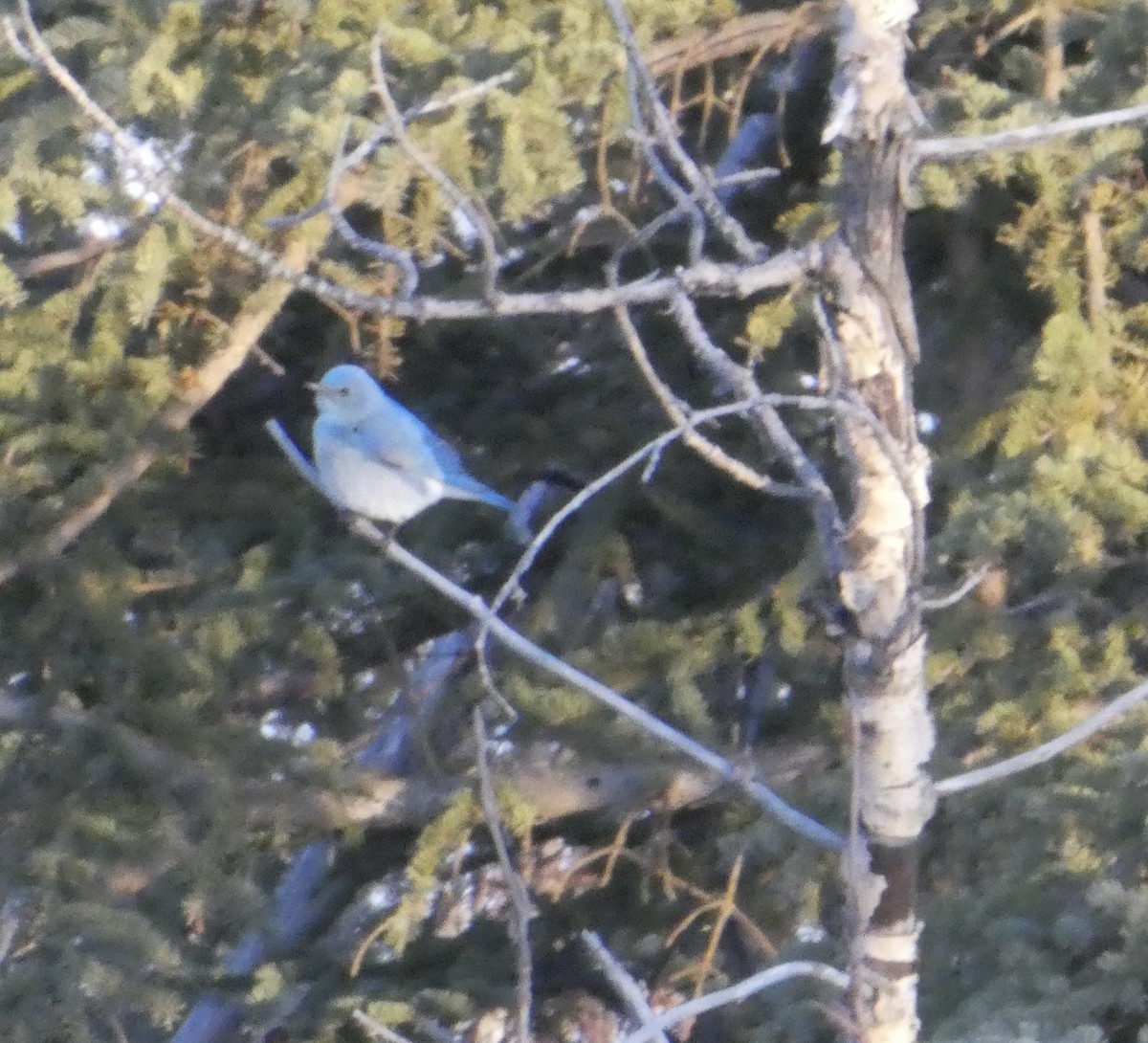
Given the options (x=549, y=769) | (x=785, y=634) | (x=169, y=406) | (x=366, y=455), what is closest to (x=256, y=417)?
(x=366, y=455)

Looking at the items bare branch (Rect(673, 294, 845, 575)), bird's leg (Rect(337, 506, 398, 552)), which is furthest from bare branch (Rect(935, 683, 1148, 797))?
bird's leg (Rect(337, 506, 398, 552))

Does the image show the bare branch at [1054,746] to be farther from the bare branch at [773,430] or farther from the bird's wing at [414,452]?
the bird's wing at [414,452]

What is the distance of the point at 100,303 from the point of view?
2854 millimetres

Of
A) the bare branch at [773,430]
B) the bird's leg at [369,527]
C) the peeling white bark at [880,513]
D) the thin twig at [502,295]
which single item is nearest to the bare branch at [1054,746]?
the peeling white bark at [880,513]

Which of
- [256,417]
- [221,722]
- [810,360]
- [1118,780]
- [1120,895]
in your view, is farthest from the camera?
[256,417]

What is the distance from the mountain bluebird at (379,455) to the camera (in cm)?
378

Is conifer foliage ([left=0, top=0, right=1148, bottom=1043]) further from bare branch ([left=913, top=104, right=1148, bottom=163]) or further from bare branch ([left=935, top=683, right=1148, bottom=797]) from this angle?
bare branch ([left=913, top=104, right=1148, bottom=163])

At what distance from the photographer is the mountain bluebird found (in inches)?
149

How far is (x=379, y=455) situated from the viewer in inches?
157

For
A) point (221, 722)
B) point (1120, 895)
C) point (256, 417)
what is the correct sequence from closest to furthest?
point (1120, 895) → point (221, 722) → point (256, 417)

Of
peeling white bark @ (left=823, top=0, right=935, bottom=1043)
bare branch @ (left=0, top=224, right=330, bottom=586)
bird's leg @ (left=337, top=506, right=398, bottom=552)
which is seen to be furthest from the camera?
bare branch @ (left=0, top=224, right=330, bottom=586)

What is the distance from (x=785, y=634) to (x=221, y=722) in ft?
3.63

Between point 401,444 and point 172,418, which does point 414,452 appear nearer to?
point 401,444

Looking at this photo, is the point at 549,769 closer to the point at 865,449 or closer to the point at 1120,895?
the point at 1120,895
